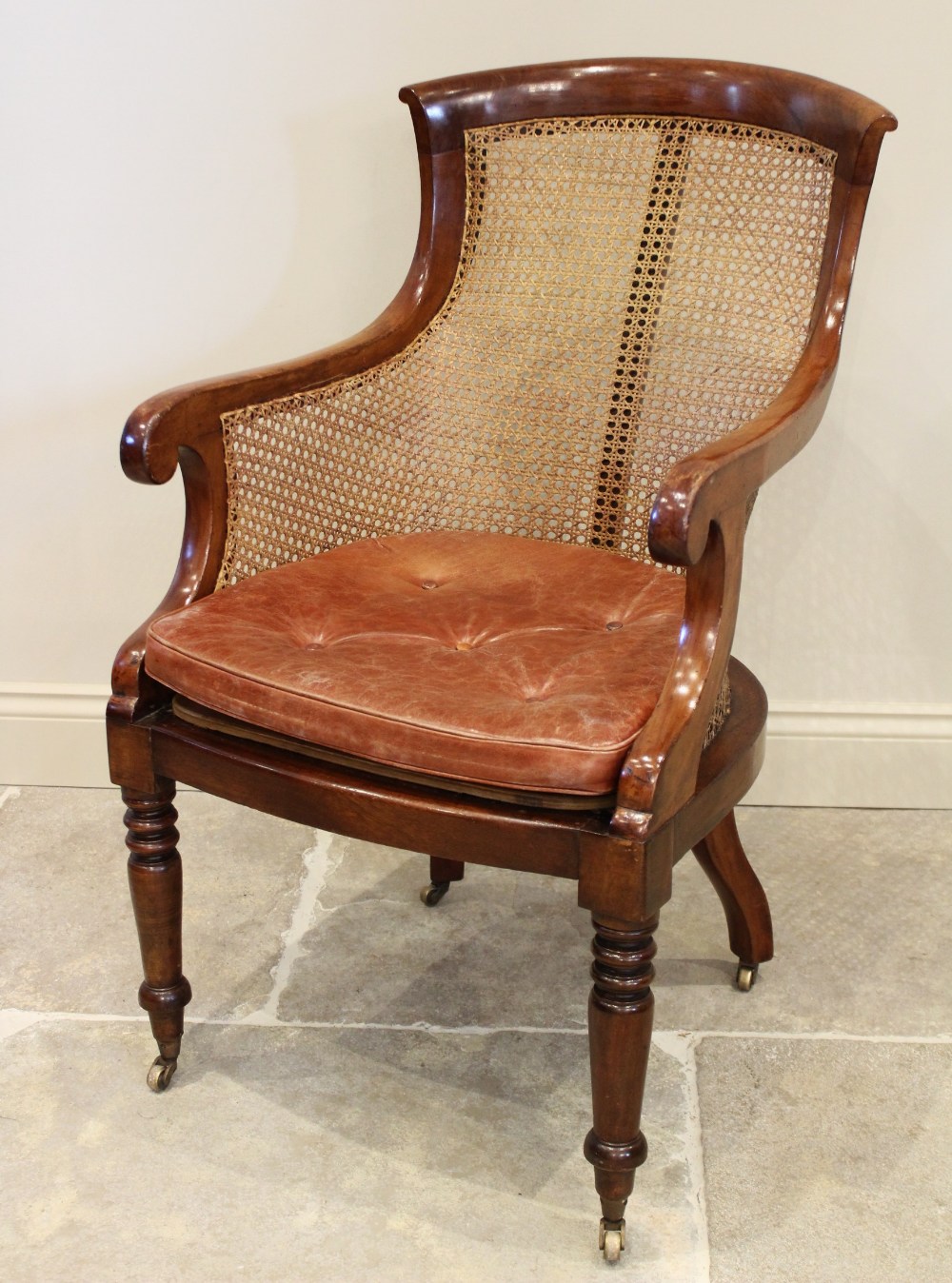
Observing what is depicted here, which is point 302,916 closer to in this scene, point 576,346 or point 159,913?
point 159,913

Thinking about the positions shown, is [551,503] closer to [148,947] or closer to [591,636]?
[591,636]

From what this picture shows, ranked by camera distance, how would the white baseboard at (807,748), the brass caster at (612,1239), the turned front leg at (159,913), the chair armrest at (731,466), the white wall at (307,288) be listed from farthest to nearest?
the white baseboard at (807,748) → the white wall at (307,288) → the turned front leg at (159,913) → the brass caster at (612,1239) → the chair armrest at (731,466)

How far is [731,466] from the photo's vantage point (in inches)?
45.0

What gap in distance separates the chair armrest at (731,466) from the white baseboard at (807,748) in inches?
31.3

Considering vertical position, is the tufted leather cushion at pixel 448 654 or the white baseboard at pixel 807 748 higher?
the tufted leather cushion at pixel 448 654

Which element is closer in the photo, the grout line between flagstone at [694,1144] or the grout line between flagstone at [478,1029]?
the grout line between flagstone at [694,1144]

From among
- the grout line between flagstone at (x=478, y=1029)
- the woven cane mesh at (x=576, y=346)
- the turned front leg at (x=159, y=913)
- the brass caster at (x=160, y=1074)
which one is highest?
the woven cane mesh at (x=576, y=346)

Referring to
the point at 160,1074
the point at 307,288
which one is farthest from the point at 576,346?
the point at 160,1074

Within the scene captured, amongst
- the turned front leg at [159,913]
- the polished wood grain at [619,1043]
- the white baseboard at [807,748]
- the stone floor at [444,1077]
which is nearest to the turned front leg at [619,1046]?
the polished wood grain at [619,1043]

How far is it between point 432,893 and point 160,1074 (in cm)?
47

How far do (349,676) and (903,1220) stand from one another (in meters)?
0.73

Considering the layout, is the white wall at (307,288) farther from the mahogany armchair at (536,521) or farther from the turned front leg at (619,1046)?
the turned front leg at (619,1046)

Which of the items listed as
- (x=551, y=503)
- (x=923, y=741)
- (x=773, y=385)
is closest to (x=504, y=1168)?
(x=551, y=503)

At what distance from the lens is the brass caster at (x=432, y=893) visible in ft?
6.08
